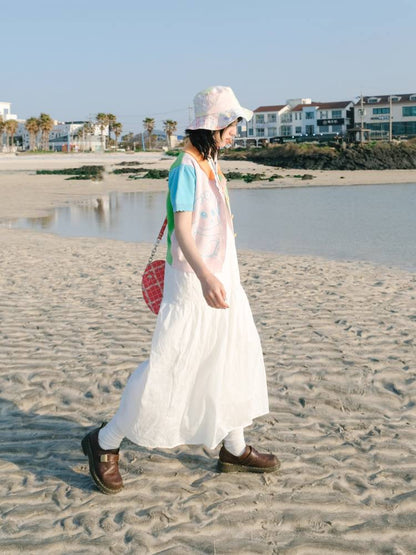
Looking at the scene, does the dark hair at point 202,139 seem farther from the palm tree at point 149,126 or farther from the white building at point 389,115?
the palm tree at point 149,126

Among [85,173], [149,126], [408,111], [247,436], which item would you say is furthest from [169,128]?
[247,436]

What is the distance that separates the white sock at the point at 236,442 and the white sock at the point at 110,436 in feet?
1.76

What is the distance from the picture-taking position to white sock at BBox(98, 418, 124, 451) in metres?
3.15

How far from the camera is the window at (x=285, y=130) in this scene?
110369 mm

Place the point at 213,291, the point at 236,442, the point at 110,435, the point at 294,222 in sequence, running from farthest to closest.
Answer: the point at 294,222 → the point at 236,442 → the point at 110,435 → the point at 213,291

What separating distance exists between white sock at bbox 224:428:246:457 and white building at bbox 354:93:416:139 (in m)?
96.2

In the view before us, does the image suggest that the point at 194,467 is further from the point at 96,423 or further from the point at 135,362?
the point at 135,362

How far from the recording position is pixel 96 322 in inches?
261

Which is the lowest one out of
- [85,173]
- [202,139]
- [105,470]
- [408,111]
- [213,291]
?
[105,470]

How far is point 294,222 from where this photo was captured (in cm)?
2028

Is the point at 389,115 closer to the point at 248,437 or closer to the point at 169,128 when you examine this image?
the point at 169,128

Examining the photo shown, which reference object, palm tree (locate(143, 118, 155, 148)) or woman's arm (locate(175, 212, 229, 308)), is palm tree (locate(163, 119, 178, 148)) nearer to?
palm tree (locate(143, 118, 155, 148))

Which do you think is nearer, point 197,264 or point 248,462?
point 197,264

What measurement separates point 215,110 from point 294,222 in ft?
57.5
